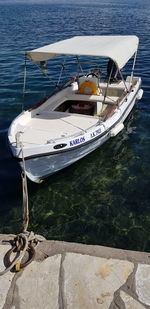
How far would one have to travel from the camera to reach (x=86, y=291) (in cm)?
532

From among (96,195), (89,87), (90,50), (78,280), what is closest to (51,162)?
(96,195)

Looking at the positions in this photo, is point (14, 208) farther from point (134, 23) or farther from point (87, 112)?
point (134, 23)

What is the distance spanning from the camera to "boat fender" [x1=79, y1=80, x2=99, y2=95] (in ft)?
39.4

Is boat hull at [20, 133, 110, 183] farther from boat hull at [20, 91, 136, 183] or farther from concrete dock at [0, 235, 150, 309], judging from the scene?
concrete dock at [0, 235, 150, 309]

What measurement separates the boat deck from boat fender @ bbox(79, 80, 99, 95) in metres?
1.92

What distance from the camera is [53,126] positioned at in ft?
32.9

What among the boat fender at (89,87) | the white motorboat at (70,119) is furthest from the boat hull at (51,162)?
the boat fender at (89,87)

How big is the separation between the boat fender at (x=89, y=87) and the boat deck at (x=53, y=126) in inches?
75.5

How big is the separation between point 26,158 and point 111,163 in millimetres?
3956

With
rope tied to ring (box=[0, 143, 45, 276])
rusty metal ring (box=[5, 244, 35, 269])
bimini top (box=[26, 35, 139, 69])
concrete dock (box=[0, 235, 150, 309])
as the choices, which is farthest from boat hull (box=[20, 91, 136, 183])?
bimini top (box=[26, 35, 139, 69])

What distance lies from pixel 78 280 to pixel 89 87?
8.68m

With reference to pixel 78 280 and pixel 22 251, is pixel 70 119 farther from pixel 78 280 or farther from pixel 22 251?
pixel 78 280

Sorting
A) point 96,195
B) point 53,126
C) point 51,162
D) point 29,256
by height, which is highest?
point 53,126

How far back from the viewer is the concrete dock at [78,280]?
516 centimetres
